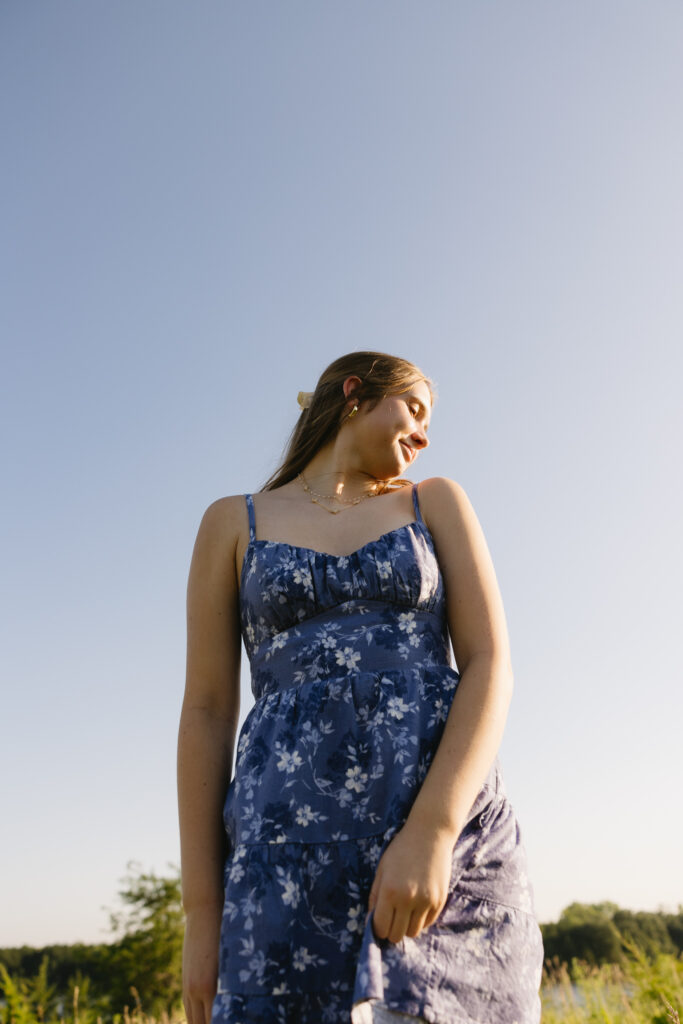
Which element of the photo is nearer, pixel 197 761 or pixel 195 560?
pixel 197 761

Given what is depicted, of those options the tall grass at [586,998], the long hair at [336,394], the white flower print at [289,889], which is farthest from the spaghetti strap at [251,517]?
the tall grass at [586,998]

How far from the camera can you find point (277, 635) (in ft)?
5.85

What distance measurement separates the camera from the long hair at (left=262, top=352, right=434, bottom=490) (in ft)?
7.70

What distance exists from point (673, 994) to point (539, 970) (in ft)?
19.8

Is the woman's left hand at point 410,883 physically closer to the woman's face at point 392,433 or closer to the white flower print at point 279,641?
the white flower print at point 279,641

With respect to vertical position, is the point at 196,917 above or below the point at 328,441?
below

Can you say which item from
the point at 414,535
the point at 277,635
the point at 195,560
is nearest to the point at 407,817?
the point at 277,635

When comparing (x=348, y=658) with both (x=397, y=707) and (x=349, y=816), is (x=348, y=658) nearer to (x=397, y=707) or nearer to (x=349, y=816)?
(x=397, y=707)

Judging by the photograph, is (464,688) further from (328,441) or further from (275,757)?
(328,441)

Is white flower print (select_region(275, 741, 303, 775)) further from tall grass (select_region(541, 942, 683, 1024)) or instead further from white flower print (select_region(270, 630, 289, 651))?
tall grass (select_region(541, 942, 683, 1024))

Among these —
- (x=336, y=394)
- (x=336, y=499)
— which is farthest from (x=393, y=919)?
(x=336, y=394)

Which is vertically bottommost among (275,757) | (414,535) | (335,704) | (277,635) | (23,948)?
(23,948)

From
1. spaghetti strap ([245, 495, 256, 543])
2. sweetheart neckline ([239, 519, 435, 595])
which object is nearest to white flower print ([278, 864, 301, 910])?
sweetheart neckline ([239, 519, 435, 595])

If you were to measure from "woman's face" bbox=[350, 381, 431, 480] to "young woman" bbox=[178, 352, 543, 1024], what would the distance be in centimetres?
18
